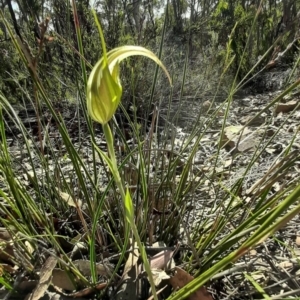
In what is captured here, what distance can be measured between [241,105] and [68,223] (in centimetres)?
214

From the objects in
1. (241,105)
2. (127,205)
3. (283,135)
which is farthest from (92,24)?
(127,205)

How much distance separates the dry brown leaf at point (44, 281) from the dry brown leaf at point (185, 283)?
0.21m

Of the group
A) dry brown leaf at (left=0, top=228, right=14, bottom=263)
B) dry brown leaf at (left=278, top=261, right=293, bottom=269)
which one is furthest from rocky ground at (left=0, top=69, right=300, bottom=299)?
dry brown leaf at (left=0, top=228, right=14, bottom=263)

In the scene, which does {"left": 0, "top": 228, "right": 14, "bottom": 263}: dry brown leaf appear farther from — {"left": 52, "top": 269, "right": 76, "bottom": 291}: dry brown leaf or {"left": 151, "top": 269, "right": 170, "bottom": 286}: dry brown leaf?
{"left": 151, "top": 269, "right": 170, "bottom": 286}: dry brown leaf

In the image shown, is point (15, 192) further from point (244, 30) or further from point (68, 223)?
point (244, 30)

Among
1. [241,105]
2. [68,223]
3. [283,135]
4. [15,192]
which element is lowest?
[241,105]

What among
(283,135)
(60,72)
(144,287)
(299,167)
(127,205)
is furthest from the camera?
(60,72)

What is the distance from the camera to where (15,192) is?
72 cm

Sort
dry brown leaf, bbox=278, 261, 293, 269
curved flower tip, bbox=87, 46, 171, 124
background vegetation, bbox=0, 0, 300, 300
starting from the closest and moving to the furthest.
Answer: curved flower tip, bbox=87, 46, 171, 124 < background vegetation, bbox=0, 0, 300, 300 < dry brown leaf, bbox=278, 261, 293, 269

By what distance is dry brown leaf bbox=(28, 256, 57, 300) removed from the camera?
0.62 metres

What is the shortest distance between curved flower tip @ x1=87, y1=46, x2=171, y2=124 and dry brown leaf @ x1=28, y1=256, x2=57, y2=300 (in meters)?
0.39

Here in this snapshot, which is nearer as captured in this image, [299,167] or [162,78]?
[299,167]

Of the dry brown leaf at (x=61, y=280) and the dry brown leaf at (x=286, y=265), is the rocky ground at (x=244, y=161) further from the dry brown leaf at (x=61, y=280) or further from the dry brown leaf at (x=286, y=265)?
the dry brown leaf at (x=61, y=280)

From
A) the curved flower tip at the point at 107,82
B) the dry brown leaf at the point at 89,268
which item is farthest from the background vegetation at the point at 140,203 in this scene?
the curved flower tip at the point at 107,82
